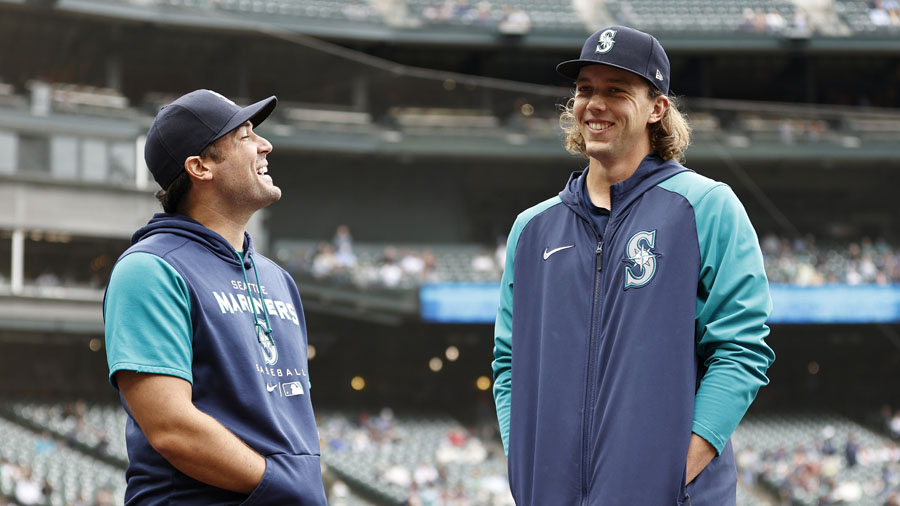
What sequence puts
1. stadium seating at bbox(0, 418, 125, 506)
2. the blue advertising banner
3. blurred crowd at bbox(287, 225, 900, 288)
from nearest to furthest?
stadium seating at bbox(0, 418, 125, 506)
blurred crowd at bbox(287, 225, 900, 288)
the blue advertising banner

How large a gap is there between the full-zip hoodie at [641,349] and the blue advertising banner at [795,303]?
40.9 feet

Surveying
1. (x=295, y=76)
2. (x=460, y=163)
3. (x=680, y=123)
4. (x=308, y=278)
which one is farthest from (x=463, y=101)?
(x=680, y=123)

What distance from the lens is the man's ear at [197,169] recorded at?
2441 millimetres

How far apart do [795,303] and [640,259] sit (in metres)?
13.3

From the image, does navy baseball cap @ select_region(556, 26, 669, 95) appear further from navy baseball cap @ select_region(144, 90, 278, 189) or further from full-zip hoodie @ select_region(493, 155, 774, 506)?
navy baseball cap @ select_region(144, 90, 278, 189)

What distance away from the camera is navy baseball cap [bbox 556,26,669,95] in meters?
2.32

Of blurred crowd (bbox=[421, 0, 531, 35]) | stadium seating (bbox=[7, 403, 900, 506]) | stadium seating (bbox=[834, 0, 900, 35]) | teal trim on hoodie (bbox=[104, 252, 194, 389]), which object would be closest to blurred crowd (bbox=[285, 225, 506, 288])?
stadium seating (bbox=[7, 403, 900, 506])

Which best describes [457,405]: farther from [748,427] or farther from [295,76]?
[295,76]

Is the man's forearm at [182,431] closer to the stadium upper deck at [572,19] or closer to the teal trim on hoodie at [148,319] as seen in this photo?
the teal trim on hoodie at [148,319]

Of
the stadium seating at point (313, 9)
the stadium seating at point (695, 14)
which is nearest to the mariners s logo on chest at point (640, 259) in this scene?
the stadium seating at point (313, 9)

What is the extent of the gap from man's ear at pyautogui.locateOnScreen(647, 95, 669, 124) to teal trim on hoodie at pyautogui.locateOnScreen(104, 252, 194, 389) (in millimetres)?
1131

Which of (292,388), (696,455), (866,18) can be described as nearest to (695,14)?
(866,18)

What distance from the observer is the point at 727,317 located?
2127mm

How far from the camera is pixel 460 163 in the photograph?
54.4 ft
